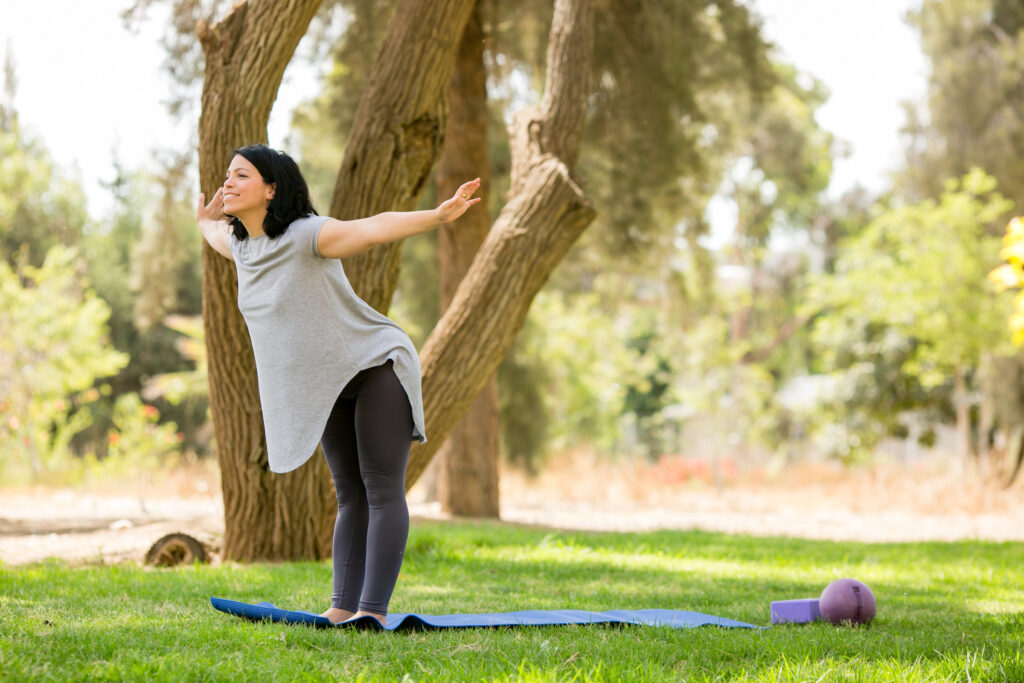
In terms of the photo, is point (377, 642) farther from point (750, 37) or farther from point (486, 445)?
point (750, 37)

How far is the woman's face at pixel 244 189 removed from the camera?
9.75ft

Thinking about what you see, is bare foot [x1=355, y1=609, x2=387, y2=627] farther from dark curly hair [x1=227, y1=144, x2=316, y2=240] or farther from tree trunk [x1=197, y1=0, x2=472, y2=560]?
tree trunk [x1=197, y1=0, x2=472, y2=560]

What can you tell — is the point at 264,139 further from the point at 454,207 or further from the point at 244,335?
the point at 454,207

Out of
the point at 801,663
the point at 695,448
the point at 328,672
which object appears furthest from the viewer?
the point at 695,448

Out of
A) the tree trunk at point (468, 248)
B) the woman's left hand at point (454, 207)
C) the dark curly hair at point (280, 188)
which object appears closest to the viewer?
the woman's left hand at point (454, 207)

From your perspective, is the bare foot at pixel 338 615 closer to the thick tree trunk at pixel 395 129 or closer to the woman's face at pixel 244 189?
the woman's face at pixel 244 189

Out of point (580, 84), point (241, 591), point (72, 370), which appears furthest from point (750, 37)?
point (72, 370)

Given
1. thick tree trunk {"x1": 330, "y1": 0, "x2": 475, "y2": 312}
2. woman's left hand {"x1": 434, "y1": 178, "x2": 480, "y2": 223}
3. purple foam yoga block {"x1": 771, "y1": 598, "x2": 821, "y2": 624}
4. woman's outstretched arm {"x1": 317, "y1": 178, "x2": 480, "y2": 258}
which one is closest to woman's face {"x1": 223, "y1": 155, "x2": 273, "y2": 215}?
woman's outstretched arm {"x1": 317, "y1": 178, "x2": 480, "y2": 258}

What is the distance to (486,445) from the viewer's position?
9367 millimetres

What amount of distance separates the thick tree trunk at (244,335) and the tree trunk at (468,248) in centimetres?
414

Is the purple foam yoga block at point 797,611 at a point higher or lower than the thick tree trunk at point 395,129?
lower

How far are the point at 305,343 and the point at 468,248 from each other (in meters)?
6.37

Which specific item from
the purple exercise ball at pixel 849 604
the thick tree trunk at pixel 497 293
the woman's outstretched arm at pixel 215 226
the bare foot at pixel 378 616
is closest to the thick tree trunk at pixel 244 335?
the thick tree trunk at pixel 497 293

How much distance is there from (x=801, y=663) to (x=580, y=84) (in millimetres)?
4331
